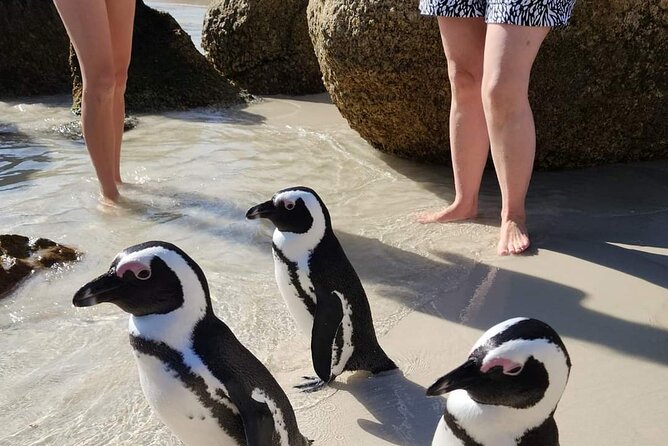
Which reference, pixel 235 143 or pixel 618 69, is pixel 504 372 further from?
pixel 235 143

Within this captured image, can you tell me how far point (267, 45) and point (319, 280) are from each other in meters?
4.85

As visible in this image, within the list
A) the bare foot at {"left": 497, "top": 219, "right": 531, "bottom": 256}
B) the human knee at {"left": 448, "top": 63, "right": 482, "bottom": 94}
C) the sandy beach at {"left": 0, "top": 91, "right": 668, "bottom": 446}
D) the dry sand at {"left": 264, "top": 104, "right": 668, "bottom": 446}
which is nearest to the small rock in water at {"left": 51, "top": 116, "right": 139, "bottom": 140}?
the sandy beach at {"left": 0, "top": 91, "right": 668, "bottom": 446}

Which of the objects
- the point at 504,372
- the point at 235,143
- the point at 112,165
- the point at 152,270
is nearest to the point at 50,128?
the point at 235,143

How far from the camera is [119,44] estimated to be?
3.72 m

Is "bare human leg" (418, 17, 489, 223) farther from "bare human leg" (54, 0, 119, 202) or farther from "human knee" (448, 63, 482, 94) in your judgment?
"bare human leg" (54, 0, 119, 202)

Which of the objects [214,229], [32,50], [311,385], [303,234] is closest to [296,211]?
[303,234]

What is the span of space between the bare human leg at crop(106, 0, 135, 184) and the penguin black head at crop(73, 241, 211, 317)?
228 centimetres

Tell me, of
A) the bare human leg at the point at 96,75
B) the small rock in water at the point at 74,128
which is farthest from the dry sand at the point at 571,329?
the small rock in water at the point at 74,128

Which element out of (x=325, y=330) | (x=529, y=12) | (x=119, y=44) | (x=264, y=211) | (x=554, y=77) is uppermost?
(x=529, y=12)

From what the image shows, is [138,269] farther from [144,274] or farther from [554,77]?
[554,77]

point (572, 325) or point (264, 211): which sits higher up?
point (264, 211)

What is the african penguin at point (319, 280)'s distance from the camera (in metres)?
2.12

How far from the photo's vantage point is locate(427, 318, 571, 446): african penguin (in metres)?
1.42

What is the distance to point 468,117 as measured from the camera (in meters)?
3.25
